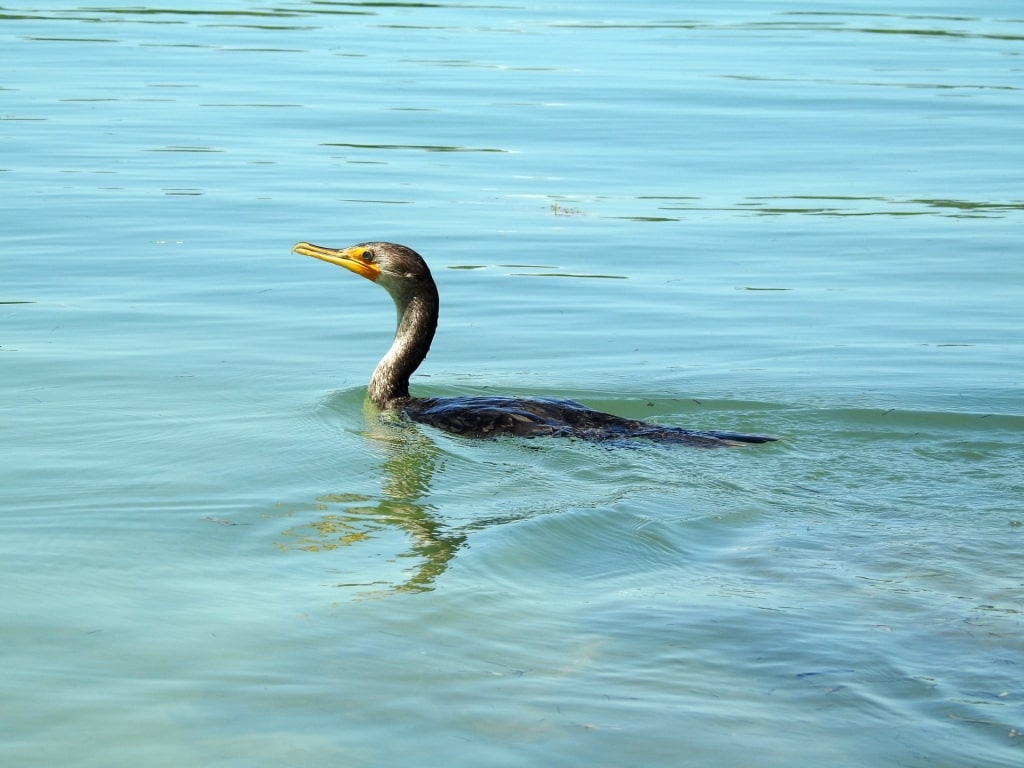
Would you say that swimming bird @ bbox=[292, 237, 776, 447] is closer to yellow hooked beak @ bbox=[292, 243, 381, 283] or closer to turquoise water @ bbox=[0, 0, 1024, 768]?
yellow hooked beak @ bbox=[292, 243, 381, 283]

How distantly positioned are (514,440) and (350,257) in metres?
2.05

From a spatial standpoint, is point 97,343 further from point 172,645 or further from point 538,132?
point 538,132

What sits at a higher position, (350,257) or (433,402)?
(350,257)

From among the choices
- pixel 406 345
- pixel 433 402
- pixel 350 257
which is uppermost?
pixel 350 257

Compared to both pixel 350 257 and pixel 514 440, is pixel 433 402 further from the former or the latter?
pixel 350 257

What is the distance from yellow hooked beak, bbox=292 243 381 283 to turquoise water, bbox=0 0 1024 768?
2.43ft

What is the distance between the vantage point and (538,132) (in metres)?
20.3

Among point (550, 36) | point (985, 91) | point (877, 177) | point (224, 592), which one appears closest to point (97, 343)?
point (224, 592)

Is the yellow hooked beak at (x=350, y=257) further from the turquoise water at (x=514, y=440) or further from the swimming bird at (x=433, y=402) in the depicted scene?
the turquoise water at (x=514, y=440)

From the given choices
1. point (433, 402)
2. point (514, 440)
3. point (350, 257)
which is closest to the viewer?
point (514, 440)

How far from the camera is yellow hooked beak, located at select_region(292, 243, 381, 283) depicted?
10609 millimetres

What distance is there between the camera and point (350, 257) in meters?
10.8

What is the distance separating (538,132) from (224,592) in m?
13.8

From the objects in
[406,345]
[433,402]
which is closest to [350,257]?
[406,345]
